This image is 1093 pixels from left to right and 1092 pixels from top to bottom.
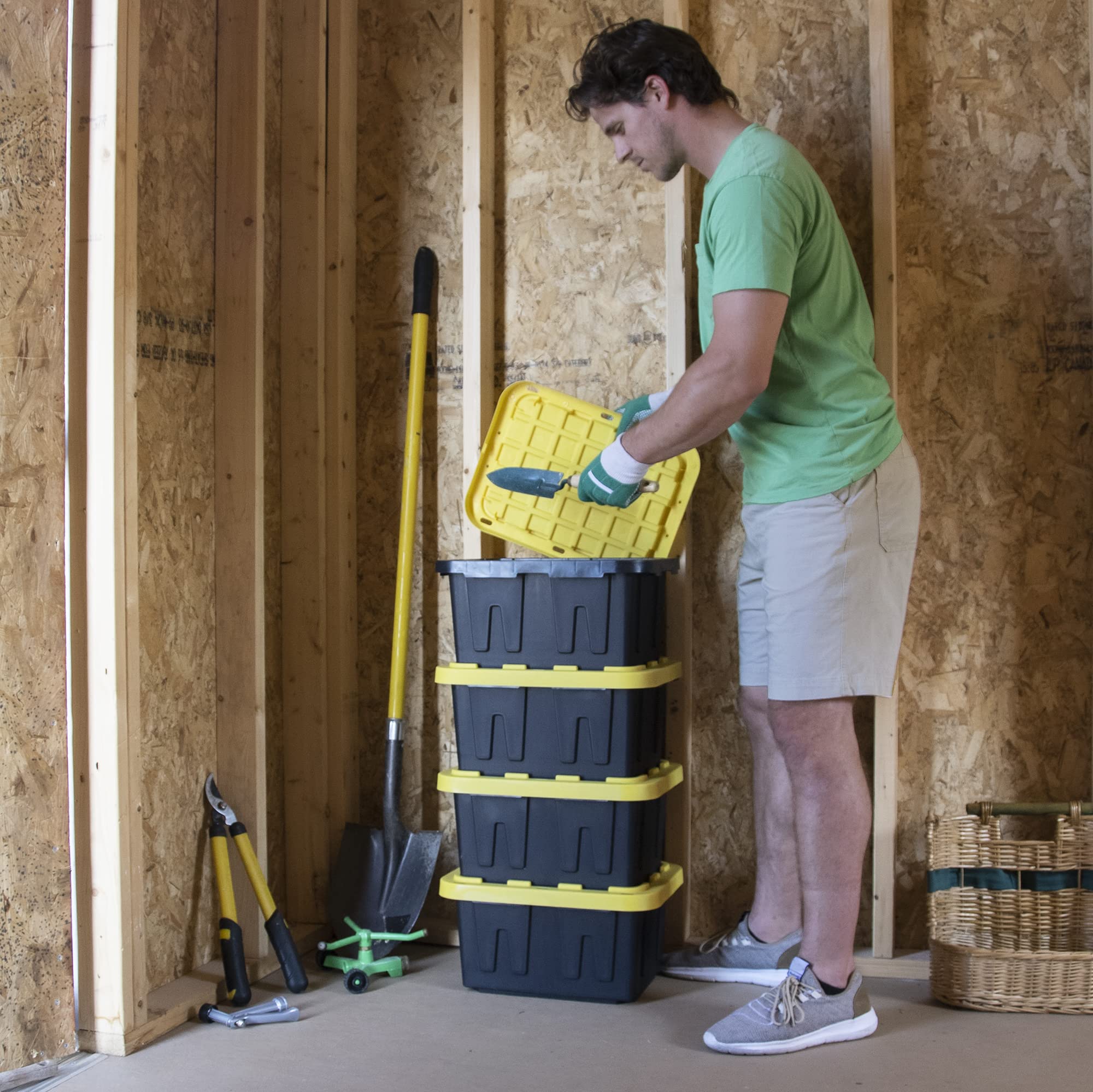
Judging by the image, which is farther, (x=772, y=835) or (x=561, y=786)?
(x=772, y=835)

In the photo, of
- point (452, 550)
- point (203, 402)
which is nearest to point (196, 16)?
point (203, 402)

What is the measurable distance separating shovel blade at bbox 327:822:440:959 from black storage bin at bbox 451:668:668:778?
15.4 inches

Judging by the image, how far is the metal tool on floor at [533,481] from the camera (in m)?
2.43

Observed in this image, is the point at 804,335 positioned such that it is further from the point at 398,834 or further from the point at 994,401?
the point at 398,834

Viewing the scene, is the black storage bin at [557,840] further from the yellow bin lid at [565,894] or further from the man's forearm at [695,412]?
the man's forearm at [695,412]

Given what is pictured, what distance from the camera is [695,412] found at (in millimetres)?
2064

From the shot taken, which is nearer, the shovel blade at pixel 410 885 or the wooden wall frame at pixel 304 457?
the shovel blade at pixel 410 885

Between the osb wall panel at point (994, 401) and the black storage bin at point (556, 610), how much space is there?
684 mm

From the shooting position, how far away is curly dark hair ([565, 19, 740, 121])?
85.6 inches

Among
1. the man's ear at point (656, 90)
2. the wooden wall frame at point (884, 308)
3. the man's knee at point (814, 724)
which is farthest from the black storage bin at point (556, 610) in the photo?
the man's ear at point (656, 90)

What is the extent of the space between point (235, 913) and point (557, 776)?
0.74 meters

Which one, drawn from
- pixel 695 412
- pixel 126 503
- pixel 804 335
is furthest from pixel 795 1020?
pixel 126 503

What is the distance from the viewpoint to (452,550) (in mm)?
2906

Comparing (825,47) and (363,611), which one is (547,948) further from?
(825,47)
